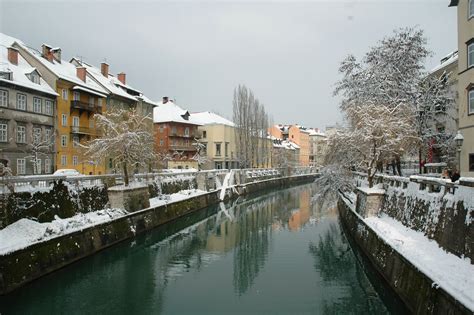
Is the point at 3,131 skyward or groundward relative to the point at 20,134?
skyward

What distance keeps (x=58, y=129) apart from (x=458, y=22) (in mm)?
31945

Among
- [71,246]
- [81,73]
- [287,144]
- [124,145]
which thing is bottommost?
[71,246]

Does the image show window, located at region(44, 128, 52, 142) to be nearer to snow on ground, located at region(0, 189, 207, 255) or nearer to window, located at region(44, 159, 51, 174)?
window, located at region(44, 159, 51, 174)

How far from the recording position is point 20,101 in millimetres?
29500

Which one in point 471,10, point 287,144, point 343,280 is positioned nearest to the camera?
point 343,280

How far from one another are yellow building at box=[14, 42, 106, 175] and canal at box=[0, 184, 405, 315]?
57.0 feet

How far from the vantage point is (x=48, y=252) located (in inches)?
508

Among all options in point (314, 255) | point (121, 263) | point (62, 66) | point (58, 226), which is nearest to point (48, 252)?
point (58, 226)

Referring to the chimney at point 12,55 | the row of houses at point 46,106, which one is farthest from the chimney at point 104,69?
the chimney at point 12,55

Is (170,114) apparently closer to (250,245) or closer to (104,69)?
(104,69)

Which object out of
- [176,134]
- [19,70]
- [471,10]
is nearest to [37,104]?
[19,70]

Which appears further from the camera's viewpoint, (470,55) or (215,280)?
(470,55)

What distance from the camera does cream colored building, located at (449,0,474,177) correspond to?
18.8 metres

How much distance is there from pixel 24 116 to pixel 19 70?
14.0ft
